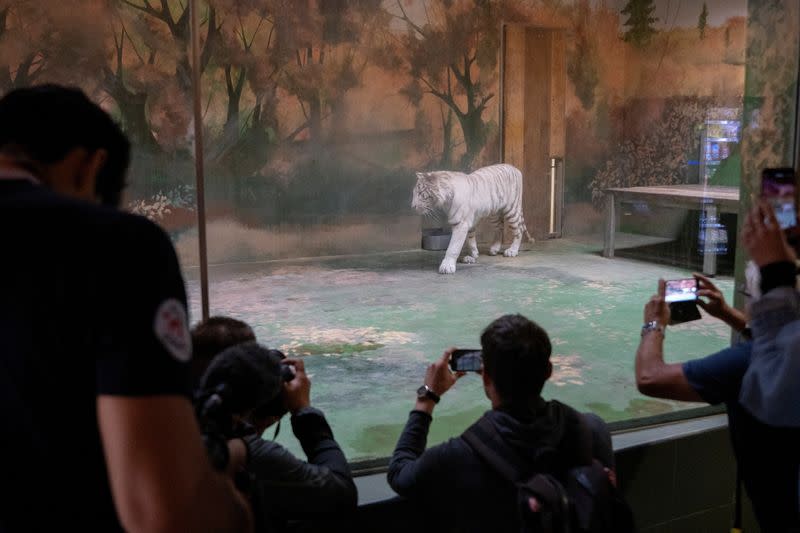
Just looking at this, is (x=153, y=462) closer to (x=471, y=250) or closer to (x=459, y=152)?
(x=471, y=250)

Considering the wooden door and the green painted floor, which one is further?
the wooden door

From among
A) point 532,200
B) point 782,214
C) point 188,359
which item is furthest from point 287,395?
point 532,200

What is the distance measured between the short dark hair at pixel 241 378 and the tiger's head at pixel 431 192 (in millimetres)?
6875

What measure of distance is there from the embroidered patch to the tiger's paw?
6459 mm

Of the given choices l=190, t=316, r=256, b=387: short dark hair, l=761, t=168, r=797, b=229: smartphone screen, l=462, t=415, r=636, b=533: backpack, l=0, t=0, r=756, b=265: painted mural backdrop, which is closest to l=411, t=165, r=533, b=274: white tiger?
l=0, t=0, r=756, b=265: painted mural backdrop

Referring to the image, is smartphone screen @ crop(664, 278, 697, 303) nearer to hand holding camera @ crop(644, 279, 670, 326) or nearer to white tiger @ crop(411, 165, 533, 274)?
hand holding camera @ crop(644, 279, 670, 326)

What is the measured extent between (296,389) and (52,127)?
33.2 inches

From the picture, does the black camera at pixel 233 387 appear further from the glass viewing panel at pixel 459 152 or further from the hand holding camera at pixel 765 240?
the glass viewing panel at pixel 459 152

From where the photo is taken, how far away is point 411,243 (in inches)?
338

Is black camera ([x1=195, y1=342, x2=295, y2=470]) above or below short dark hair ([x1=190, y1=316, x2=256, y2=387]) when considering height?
above

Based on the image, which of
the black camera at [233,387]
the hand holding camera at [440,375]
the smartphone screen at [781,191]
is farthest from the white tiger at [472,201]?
the black camera at [233,387]

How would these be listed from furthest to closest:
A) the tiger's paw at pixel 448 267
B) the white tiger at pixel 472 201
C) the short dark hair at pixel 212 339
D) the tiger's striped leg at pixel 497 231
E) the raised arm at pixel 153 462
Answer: the tiger's striped leg at pixel 497 231, the white tiger at pixel 472 201, the tiger's paw at pixel 448 267, the short dark hair at pixel 212 339, the raised arm at pixel 153 462

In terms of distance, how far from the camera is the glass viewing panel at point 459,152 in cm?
634

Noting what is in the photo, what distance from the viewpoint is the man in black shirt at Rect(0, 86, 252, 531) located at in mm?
811
